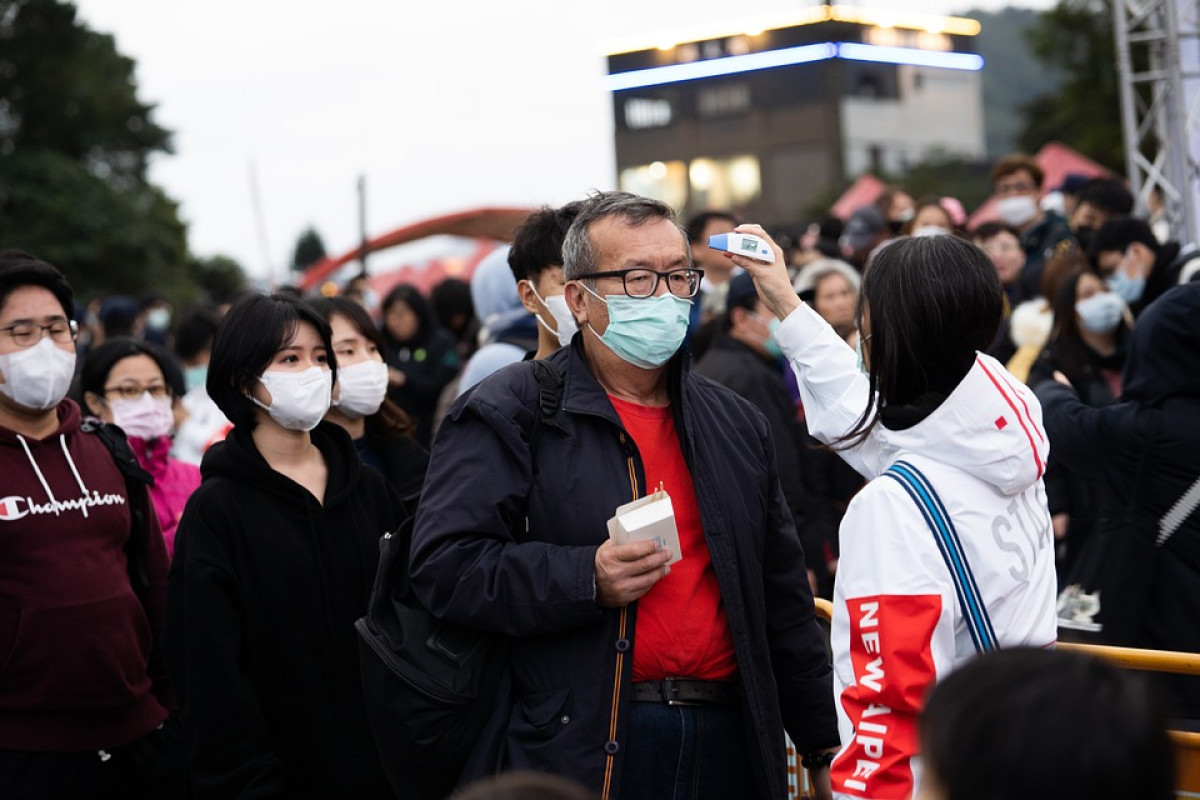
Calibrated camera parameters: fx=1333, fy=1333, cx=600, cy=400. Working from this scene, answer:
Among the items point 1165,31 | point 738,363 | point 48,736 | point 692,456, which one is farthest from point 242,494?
point 1165,31

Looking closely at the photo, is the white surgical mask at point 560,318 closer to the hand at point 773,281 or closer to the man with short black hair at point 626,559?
the man with short black hair at point 626,559

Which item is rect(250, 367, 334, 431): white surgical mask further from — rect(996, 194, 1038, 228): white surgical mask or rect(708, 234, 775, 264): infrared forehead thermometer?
rect(996, 194, 1038, 228): white surgical mask

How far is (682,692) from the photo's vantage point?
3111 millimetres

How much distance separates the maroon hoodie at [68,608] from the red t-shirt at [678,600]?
75.8 inches

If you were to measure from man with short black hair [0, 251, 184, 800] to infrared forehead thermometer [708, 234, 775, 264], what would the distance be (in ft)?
7.59

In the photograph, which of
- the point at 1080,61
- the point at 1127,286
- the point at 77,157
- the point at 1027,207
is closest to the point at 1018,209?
the point at 1027,207

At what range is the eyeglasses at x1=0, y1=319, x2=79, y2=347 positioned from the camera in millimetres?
4316

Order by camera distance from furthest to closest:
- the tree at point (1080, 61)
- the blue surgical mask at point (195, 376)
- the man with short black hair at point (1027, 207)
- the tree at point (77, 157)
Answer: the tree at point (77, 157) → the tree at point (1080, 61) → the man with short black hair at point (1027, 207) → the blue surgical mask at point (195, 376)

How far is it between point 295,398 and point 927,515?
6.93 feet

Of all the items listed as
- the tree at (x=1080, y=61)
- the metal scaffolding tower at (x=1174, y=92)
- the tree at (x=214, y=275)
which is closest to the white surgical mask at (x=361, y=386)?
the metal scaffolding tower at (x=1174, y=92)

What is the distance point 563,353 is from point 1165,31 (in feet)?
29.2

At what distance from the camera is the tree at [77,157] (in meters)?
43.2

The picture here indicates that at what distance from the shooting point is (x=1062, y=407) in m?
5.02

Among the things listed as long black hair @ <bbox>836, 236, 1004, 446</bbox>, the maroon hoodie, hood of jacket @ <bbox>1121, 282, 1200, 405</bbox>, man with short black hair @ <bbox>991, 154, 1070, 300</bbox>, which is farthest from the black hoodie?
man with short black hair @ <bbox>991, 154, 1070, 300</bbox>
